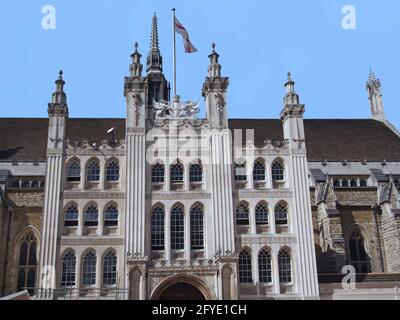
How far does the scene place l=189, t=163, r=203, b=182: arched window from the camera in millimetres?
36125

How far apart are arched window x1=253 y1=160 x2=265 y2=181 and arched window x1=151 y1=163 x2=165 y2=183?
6367mm

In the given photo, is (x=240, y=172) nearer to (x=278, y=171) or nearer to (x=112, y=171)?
(x=278, y=171)

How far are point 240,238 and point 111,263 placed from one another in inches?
336

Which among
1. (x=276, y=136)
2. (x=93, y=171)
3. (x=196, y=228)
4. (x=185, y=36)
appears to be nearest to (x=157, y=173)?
(x=93, y=171)

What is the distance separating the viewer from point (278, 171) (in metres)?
36.9

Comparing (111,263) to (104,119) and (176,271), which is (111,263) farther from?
(104,119)

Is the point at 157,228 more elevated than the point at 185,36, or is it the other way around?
the point at 185,36

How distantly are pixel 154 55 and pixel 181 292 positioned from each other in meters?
38.3

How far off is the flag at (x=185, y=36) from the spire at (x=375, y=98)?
27692mm

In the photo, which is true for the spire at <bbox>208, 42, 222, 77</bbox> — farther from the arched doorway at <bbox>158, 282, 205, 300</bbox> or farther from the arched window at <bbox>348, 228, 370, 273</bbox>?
the arched window at <bbox>348, 228, 370, 273</bbox>

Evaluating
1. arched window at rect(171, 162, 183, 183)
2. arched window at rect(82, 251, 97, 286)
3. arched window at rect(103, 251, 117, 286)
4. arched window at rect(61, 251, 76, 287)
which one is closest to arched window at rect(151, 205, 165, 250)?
arched window at rect(171, 162, 183, 183)

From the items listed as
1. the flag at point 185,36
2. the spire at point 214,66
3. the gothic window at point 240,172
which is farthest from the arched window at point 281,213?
the flag at point 185,36

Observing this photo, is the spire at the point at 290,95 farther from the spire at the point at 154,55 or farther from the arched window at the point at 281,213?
the spire at the point at 154,55

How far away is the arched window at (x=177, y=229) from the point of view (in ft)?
113
